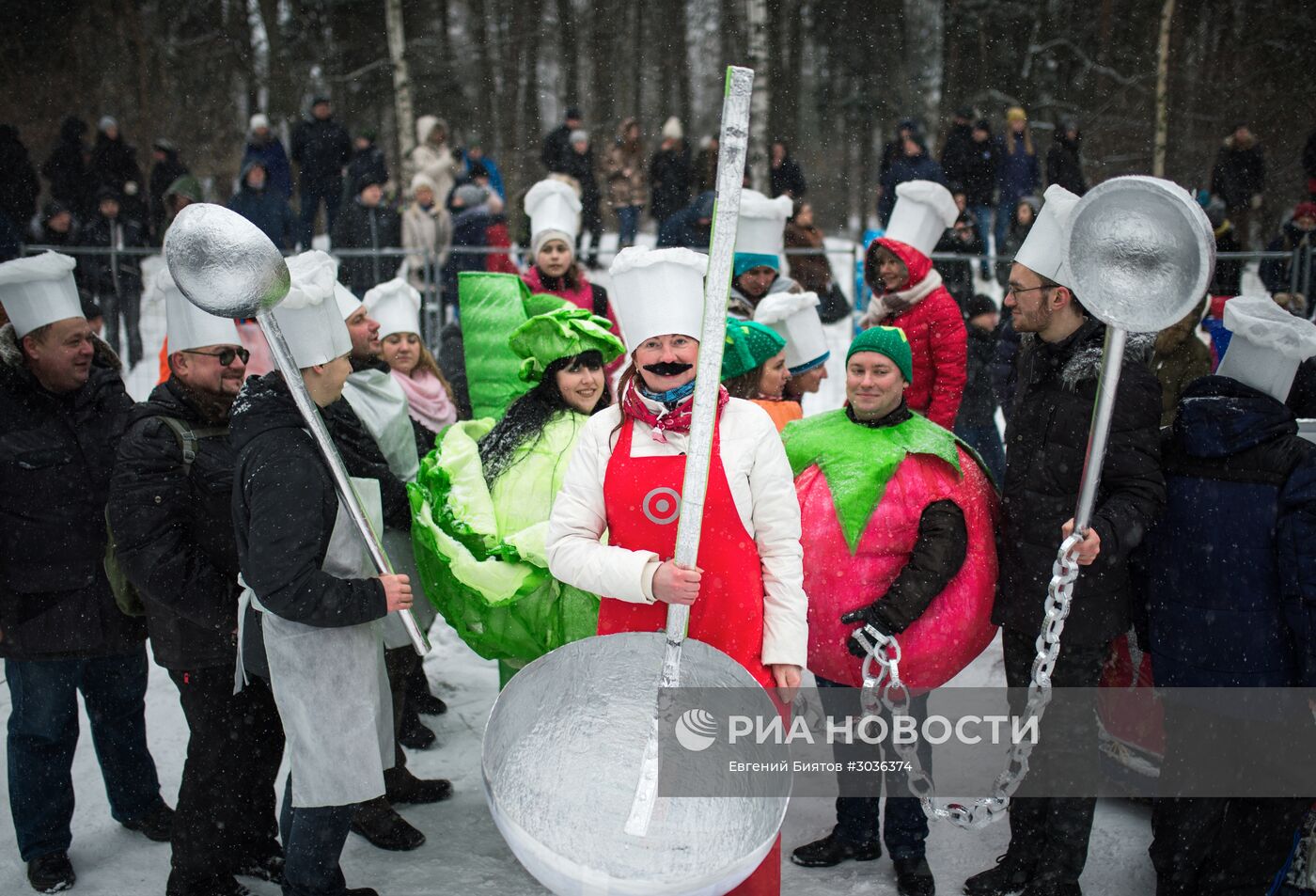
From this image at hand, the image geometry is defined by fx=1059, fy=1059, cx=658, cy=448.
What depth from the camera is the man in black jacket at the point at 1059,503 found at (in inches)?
117

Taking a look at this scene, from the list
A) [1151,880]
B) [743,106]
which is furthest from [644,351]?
[1151,880]

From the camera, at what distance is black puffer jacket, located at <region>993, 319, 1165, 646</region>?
2.95 m

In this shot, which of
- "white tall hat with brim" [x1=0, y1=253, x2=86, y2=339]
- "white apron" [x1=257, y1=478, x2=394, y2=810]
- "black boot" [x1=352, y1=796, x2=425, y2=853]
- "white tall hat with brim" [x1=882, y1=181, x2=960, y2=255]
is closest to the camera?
"white apron" [x1=257, y1=478, x2=394, y2=810]

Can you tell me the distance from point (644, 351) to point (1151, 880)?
2.39 meters

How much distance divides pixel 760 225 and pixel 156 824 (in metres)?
3.80

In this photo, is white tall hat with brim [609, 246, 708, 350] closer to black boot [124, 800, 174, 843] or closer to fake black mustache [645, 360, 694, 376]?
fake black mustache [645, 360, 694, 376]

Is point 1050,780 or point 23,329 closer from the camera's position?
point 1050,780

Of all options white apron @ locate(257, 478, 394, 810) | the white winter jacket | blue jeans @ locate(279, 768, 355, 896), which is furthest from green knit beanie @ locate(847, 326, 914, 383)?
blue jeans @ locate(279, 768, 355, 896)

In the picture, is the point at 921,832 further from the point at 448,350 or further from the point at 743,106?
the point at 448,350

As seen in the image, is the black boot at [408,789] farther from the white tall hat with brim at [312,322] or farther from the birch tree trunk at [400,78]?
the birch tree trunk at [400,78]

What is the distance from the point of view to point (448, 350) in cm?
568

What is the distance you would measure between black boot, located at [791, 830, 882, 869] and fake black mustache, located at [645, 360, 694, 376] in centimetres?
181

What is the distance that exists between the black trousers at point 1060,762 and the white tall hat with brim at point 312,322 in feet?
7.24

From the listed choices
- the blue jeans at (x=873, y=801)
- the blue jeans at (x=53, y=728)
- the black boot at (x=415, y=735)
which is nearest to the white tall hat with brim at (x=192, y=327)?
the blue jeans at (x=53, y=728)
